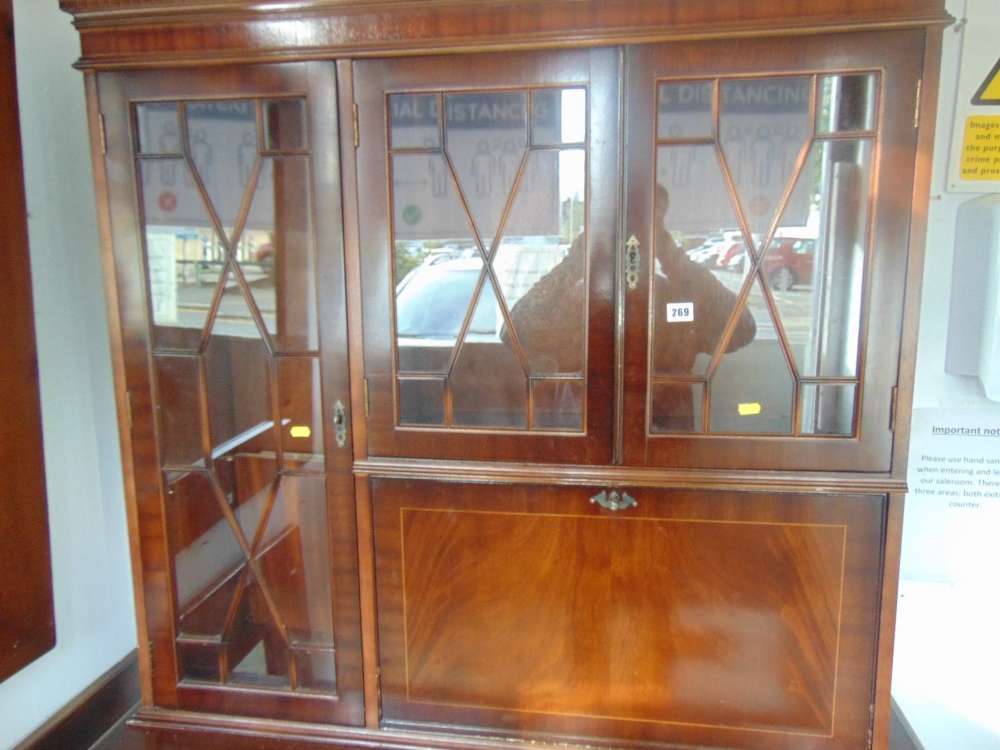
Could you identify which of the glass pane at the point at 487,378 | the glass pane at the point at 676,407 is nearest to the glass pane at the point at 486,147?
the glass pane at the point at 487,378

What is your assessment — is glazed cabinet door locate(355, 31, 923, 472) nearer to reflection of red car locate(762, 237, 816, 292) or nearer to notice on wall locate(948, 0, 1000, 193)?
reflection of red car locate(762, 237, 816, 292)

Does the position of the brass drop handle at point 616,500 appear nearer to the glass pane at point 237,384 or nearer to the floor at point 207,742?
the glass pane at point 237,384

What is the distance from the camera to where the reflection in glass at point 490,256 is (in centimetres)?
131

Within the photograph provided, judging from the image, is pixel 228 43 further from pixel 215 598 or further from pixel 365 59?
pixel 215 598

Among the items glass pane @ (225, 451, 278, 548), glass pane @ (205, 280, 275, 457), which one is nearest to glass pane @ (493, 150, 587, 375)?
glass pane @ (205, 280, 275, 457)

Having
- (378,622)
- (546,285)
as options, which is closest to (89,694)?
(378,622)

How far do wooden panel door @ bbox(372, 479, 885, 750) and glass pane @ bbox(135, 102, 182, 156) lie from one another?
2.82 ft

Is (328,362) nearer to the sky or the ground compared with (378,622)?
nearer to the sky

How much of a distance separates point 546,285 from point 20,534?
4.20 feet

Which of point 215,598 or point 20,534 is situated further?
point 215,598

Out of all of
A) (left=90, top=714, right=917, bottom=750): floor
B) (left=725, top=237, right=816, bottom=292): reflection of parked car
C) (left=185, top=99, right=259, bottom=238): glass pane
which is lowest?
(left=90, top=714, right=917, bottom=750): floor

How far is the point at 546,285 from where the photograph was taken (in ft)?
4.43

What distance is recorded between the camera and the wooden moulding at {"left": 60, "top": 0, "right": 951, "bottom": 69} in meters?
1.20

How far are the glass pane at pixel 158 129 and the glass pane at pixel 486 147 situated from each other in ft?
1.95
